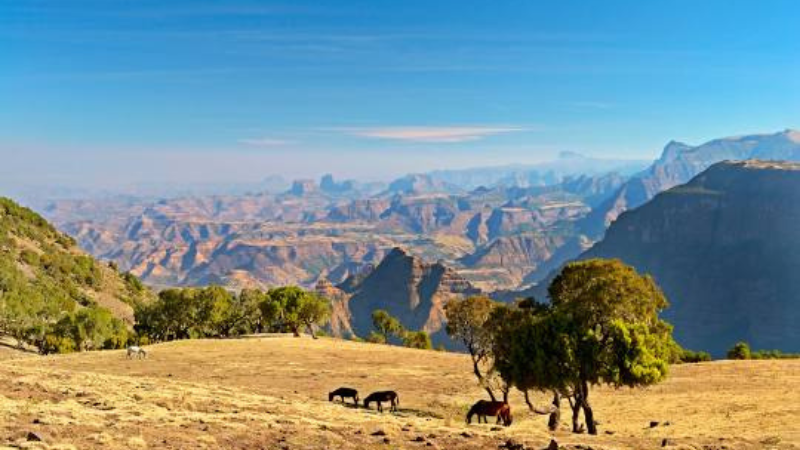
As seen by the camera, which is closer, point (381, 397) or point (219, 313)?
point (381, 397)

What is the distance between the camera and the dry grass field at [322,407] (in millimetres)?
31453

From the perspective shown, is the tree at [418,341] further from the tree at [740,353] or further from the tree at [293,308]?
the tree at [740,353]

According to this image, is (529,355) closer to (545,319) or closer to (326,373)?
(545,319)

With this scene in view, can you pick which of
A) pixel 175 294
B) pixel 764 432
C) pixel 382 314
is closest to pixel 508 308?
pixel 764 432

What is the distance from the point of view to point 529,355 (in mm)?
46812

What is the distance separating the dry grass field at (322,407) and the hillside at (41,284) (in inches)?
1851

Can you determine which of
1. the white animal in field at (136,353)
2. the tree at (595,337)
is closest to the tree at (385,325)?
the white animal in field at (136,353)

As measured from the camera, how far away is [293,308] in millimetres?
122000

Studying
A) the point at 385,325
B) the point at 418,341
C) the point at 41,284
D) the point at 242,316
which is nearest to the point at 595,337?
the point at 242,316

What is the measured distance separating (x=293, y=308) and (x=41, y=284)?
77.3 m

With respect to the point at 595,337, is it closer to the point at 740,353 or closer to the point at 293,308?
the point at 293,308

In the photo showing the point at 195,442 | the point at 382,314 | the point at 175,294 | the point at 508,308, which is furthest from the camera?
the point at 382,314

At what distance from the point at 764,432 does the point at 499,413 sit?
18.4 metres

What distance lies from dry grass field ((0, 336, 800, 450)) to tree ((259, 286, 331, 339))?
3253cm
